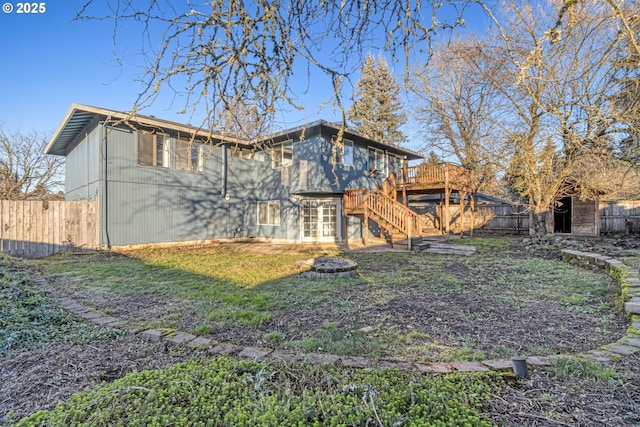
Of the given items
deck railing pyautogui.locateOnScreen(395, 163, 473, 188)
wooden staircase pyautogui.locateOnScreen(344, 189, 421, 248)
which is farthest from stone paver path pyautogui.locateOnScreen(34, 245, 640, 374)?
deck railing pyautogui.locateOnScreen(395, 163, 473, 188)

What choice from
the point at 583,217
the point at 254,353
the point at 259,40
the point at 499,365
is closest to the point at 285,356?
the point at 254,353

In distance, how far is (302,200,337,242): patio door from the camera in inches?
492

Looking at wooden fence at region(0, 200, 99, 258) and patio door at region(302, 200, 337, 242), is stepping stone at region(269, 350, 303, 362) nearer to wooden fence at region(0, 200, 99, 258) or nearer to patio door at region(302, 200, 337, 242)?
wooden fence at region(0, 200, 99, 258)

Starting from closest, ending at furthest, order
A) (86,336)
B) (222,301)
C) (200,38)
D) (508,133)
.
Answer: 1. (200,38)
2. (86,336)
3. (222,301)
4. (508,133)

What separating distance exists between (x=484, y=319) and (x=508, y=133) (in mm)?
8709

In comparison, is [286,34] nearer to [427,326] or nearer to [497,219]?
[427,326]

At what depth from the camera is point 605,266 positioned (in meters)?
5.82

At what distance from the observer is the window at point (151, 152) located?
10.2m

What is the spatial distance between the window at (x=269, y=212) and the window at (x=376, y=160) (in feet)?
14.9

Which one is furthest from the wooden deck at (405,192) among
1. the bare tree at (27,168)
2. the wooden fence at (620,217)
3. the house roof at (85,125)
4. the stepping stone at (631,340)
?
the bare tree at (27,168)

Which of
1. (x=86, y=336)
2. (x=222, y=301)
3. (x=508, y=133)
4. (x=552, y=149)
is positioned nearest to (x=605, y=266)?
(x=552, y=149)

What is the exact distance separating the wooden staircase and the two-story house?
0.84 m

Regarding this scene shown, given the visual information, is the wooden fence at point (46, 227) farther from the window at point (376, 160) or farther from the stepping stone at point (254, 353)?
the window at point (376, 160)

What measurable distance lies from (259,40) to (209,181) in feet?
35.9
